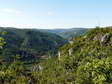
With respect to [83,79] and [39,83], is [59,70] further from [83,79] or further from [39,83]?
[83,79]

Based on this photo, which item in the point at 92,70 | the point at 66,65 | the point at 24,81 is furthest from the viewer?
the point at 66,65

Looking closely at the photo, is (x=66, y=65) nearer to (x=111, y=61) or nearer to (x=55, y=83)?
(x=55, y=83)

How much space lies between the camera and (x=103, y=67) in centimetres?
3312

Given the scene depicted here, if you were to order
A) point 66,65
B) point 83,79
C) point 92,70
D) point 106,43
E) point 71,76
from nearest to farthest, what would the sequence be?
1. point 92,70
2. point 83,79
3. point 71,76
4. point 66,65
5. point 106,43

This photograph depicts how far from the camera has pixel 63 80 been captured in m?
135

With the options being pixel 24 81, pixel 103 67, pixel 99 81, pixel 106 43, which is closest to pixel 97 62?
pixel 103 67

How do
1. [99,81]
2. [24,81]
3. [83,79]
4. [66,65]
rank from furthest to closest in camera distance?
1. [66,65]
2. [24,81]
3. [83,79]
4. [99,81]

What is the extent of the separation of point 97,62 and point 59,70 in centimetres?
13175

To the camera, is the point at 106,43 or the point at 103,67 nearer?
the point at 103,67

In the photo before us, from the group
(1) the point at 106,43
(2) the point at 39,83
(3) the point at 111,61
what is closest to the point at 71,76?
(2) the point at 39,83

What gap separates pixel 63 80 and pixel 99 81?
105 metres

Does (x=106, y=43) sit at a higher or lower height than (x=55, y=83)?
higher

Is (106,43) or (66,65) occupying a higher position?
(106,43)

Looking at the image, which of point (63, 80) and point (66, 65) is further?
point (66, 65)
